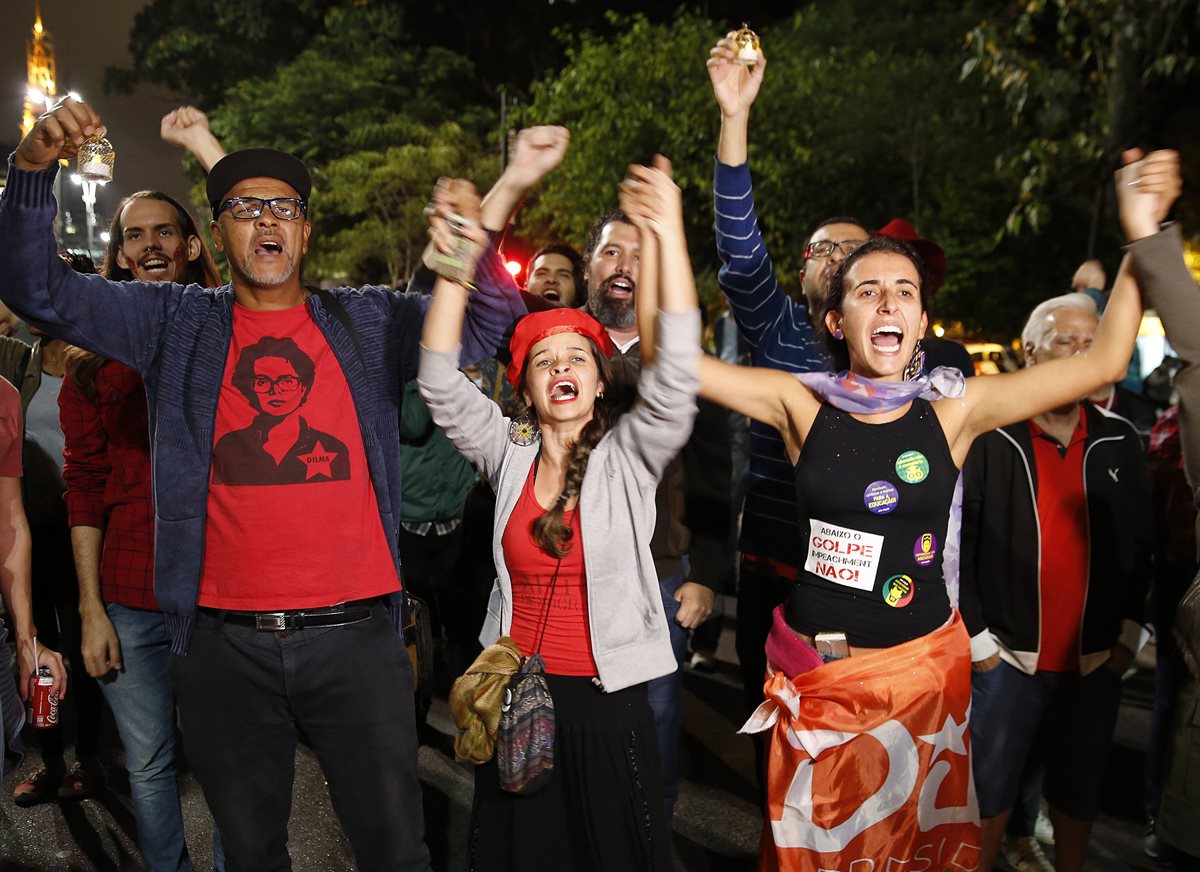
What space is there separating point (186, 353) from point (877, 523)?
1.94 m

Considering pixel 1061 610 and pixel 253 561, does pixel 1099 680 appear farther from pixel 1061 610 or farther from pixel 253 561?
pixel 253 561

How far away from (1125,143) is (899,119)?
9862 mm

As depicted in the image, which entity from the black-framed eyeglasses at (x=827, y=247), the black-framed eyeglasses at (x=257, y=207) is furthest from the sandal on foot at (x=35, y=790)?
the black-framed eyeglasses at (x=827, y=247)

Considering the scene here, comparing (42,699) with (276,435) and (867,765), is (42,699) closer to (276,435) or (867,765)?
(276,435)

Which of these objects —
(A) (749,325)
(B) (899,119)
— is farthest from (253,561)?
(B) (899,119)

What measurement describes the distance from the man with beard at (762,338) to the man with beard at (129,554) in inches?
76.3

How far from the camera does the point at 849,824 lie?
9.07ft

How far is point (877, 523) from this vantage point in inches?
110

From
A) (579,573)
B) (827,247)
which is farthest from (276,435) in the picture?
(827,247)

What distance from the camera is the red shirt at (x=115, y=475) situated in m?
3.46

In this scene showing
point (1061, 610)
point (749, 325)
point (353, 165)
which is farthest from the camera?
point (353, 165)

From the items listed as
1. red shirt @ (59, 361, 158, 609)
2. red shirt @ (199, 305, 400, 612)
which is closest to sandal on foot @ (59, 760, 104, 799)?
red shirt @ (59, 361, 158, 609)

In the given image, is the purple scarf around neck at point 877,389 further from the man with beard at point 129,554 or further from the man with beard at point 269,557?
the man with beard at point 129,554

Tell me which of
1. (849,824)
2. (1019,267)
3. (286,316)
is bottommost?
(849,824)
